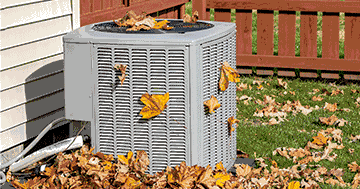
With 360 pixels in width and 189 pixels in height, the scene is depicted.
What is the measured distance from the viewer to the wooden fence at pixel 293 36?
23.9ft

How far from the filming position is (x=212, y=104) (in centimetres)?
367

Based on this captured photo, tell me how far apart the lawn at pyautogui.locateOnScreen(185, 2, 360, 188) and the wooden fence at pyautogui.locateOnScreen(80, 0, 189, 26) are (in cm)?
144

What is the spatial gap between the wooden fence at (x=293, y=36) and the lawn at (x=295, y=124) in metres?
0.27

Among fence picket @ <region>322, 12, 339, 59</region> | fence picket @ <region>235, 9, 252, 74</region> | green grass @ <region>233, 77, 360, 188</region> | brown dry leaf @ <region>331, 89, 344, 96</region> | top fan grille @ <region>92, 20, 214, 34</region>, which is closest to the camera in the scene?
top fan grille @ <region>92, 20, 214, 34</region>

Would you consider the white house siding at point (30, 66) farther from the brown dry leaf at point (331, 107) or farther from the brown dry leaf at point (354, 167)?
the brown dry leaf at point (331, 107)

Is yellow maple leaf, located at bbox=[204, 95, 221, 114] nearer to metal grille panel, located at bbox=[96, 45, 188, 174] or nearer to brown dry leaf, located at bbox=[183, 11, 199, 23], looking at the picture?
metal grille panel, located at bbox=[96, 45, 188, 174]

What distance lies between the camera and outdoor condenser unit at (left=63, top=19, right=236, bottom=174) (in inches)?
135

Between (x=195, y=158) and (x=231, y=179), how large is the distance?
36cm

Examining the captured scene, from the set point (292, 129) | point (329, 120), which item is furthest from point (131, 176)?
point (329, 120)

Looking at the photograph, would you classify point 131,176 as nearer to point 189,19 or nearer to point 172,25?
point 172,25

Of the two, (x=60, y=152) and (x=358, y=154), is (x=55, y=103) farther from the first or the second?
(x=358, y=154)

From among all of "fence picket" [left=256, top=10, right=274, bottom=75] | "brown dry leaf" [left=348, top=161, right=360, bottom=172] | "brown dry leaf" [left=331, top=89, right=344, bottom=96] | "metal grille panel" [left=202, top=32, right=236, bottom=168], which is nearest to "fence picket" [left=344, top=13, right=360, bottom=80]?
"brown dry leaf" [left=331, top=89, right=344, bottom=96]

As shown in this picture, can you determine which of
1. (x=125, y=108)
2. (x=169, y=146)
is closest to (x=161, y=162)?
(x=169, y=146)

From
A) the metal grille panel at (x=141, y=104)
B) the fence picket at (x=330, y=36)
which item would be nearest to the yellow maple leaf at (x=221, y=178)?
the metal grille panel at (x=141, y=104)
